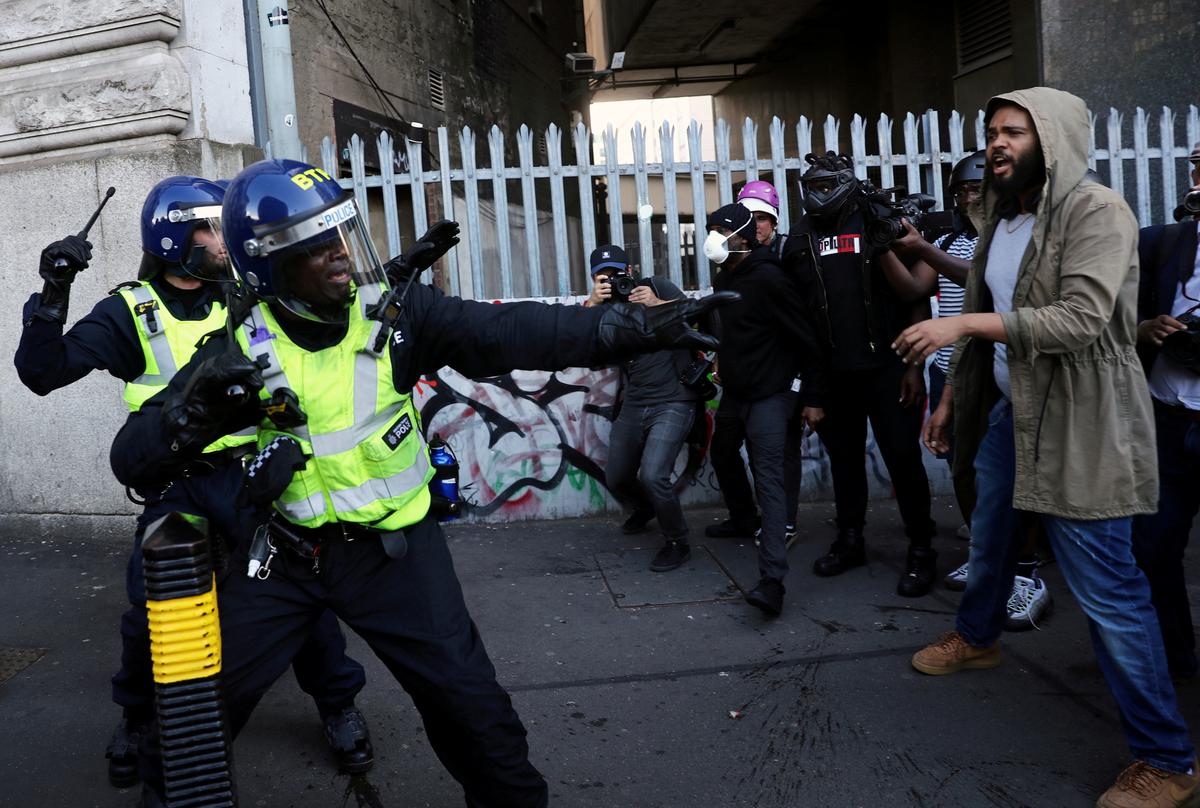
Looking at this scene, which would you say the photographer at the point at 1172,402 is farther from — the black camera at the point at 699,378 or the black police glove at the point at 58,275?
the black police glove at the point at 58,275

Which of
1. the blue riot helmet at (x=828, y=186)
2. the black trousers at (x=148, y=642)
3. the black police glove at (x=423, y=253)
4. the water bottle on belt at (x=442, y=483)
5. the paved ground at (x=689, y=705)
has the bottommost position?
the paved ground at (x=689, y=705)

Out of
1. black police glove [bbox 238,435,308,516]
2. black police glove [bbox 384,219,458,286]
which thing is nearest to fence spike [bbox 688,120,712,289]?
black police glove [bbox 384,219,458,286]

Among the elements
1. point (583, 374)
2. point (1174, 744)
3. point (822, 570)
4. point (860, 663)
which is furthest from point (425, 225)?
point (1174, 744)

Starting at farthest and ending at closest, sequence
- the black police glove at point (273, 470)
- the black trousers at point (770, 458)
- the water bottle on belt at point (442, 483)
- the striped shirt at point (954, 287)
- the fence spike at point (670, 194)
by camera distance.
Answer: the fence spike at point (670, 194) < the striped shirt at point (954, 287) < the black trousers at point (770, 458) < the water bottle on belt at point (442, 483) < the black police glove at point (273, 470)

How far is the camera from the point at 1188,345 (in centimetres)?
325

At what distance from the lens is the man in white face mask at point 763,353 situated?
4738 mm

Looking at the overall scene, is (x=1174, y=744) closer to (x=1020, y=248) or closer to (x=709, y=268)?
(x=1020, y=248)

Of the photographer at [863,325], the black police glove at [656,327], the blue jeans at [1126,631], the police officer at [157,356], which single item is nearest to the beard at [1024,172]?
the blue jeans at [1126,631]

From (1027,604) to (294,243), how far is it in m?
3.34

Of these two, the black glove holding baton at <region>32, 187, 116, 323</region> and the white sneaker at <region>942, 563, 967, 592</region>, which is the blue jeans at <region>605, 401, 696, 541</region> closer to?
the white sneaker at <region>942, 563, 967, 592</region>

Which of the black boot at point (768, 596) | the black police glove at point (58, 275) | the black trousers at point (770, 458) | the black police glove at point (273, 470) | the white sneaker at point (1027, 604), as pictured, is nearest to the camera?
the black police glove at point (273, 470)

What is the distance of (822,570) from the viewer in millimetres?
5090

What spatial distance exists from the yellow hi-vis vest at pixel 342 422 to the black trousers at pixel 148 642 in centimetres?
86

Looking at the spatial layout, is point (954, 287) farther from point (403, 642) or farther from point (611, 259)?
point (403, 642)
